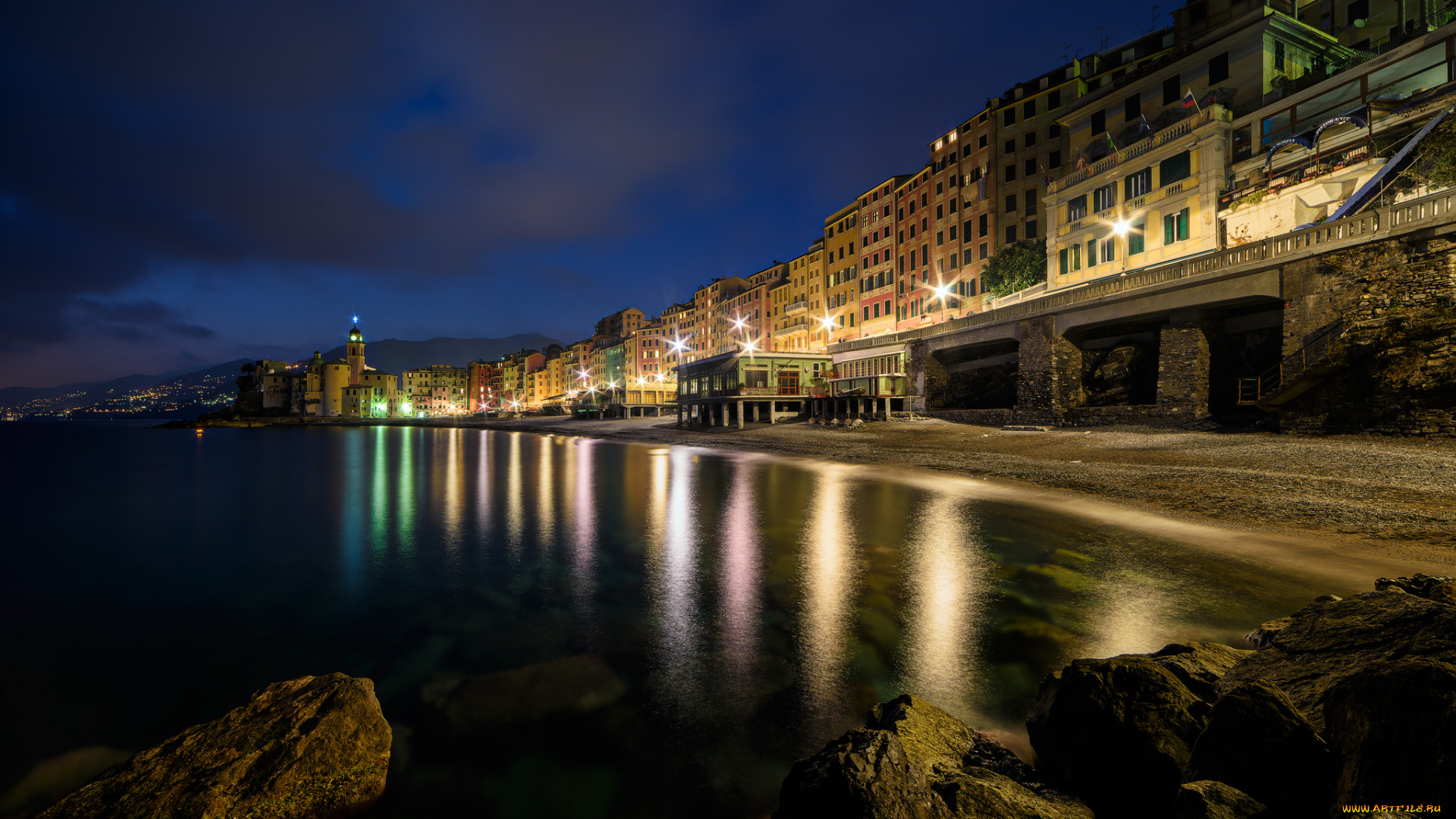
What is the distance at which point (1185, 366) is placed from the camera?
2478 cm

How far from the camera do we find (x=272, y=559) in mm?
11773

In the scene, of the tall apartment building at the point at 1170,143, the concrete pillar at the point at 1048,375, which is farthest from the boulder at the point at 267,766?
the tall apartment building at the point at 1170,143

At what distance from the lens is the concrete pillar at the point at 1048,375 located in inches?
1190

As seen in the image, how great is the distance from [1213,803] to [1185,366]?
2920cm

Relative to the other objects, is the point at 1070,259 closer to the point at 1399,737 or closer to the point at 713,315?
the point at 1399,737

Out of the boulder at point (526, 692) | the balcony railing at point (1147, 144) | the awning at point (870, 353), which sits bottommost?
the boulder at point (526, 692)

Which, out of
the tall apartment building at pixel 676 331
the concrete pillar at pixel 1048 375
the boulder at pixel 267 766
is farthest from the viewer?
the tall apartment building at pixel 676 331

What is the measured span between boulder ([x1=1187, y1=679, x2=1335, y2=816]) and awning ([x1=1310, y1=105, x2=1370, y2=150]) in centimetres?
3761

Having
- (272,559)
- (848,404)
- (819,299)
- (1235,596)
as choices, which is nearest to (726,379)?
(848,404)

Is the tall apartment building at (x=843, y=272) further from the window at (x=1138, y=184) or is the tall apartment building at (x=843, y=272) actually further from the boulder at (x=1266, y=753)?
the boulder at (x=1266, y=753)

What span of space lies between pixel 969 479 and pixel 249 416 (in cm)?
16679

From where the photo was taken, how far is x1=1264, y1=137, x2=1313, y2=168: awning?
1095 inches

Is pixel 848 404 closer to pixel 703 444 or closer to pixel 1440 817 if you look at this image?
pixel 703 444

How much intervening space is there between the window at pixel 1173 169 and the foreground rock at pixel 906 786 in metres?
40.4
